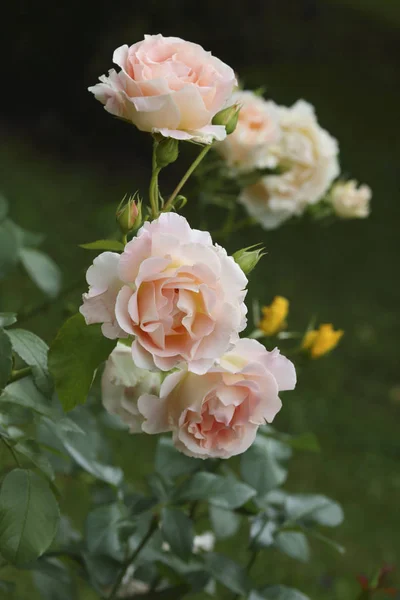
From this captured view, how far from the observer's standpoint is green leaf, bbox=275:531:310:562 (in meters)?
0.91

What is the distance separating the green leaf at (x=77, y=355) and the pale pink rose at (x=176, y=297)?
6 cm

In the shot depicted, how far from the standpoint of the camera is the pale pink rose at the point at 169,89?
0.60 meters

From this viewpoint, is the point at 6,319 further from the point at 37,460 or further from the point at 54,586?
the point at 54,586

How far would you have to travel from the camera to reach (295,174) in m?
1.11

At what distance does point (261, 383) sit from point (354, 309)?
2658mm

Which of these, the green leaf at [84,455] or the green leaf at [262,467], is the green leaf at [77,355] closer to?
the green leaf at [84,455]

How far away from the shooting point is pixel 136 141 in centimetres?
386

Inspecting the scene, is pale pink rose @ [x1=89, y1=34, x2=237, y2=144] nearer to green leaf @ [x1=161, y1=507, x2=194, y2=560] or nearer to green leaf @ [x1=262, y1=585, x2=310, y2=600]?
green leaf @ [x1=161, y1=507, x2=194, y2=560]

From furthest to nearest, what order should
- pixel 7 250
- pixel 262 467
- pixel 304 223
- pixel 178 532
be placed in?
1. pixel 304 223
2. pixel 7 250
3. pixel 262 467
4. pixel 178 532

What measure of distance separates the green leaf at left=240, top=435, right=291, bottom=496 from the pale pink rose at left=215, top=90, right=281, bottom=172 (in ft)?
1.14

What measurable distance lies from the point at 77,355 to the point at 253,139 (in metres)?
0.53

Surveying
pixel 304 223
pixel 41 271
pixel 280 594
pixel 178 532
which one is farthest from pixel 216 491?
pixel 304 223

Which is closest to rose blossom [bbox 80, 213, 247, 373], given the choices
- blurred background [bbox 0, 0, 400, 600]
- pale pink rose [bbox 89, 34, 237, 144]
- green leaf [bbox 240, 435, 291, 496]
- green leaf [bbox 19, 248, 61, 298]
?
pale pink rose [bbox 89, 34, 237, 144]

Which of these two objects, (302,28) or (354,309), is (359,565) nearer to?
(354,309)
